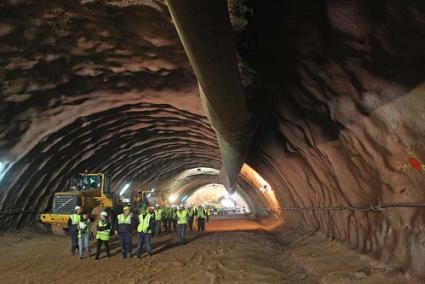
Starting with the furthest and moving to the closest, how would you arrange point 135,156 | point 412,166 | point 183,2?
1. point 135,156
2. point 412,166
3. point 183,2

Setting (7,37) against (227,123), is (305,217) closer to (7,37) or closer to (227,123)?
(227,123)

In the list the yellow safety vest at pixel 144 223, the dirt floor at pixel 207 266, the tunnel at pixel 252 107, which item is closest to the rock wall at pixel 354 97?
the tunnel at pixel 252 107

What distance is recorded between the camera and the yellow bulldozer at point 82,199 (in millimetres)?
16203

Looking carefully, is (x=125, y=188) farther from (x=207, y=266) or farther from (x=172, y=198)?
(x=172, y=198)

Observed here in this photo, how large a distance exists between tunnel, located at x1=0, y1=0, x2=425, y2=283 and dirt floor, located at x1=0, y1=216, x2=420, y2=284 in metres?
0.06

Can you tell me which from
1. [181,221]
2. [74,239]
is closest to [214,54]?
[74,239]

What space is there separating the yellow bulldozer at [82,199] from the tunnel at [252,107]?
1.30m

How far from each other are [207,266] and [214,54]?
624cm

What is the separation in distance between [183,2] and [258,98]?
574 centimetres

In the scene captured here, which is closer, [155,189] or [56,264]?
[56,264]

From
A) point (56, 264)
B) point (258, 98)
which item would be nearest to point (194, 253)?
point (56, 264)

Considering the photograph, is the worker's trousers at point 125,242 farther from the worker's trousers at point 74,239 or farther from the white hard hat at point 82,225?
the worker's trousers at point 74,239

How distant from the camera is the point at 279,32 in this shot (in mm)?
6316

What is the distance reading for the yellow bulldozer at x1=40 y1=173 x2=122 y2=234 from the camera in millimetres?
16203
